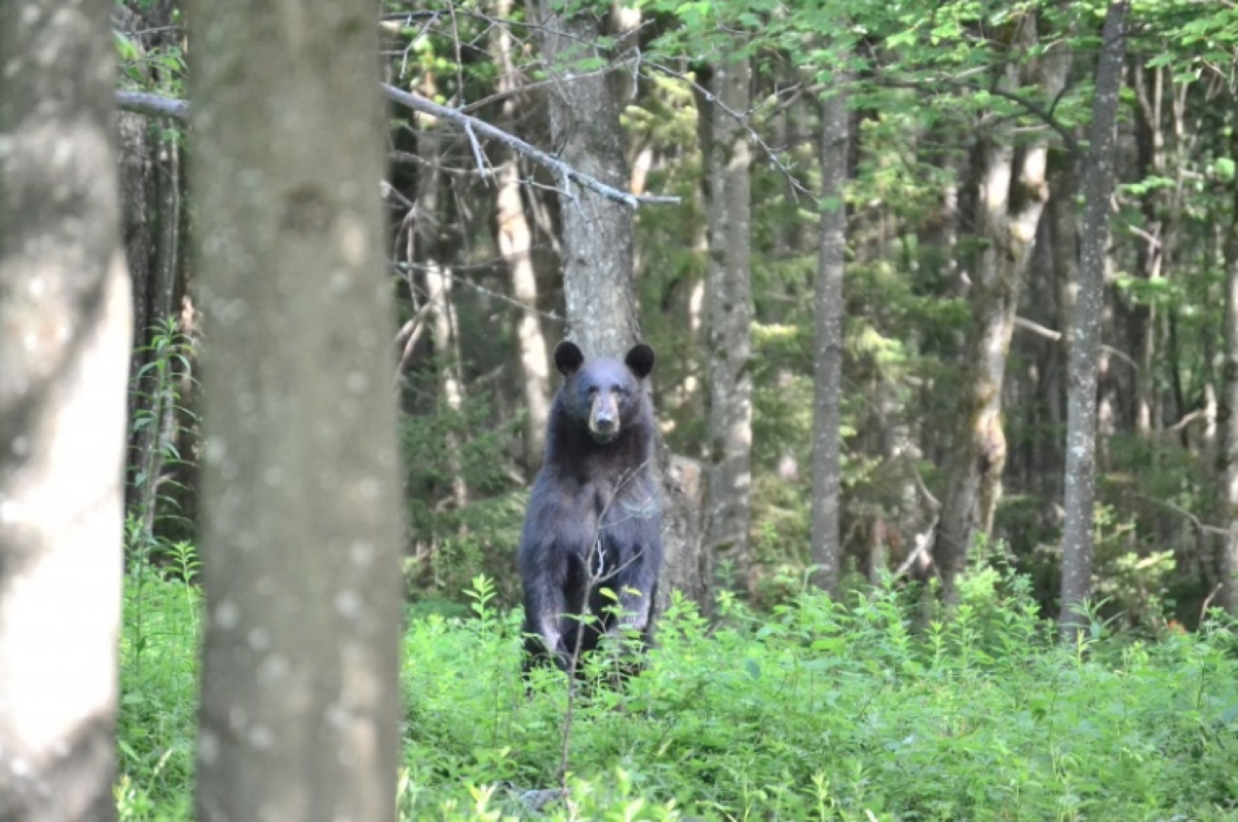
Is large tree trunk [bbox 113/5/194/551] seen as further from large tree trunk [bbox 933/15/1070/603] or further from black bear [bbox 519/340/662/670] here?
large tree trunk [bbox 933/15/1070/603]

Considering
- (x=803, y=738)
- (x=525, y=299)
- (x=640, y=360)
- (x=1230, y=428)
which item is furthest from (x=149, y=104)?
(x=525, y=299)

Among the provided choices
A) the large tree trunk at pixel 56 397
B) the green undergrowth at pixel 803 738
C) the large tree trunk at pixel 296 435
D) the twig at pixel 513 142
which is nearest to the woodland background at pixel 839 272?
the twig at pixel 513 142

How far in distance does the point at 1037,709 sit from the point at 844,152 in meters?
11.7

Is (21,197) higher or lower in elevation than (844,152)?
lower

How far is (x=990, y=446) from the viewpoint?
1959cm

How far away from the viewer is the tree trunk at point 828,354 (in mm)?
16922

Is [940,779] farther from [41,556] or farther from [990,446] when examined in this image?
[990,446]

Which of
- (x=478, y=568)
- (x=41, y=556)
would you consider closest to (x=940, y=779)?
(x=41, y=556)

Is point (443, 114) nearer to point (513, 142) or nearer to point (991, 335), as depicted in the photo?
point (513, 142)

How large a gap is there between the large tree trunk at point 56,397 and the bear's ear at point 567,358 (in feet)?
22.1

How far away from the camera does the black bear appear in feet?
30.3

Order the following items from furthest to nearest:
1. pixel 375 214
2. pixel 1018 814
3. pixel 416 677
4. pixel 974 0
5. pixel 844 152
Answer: pixel 844 152 < pixel 974 0 < pixel 416 677 < pixel 1018 814 < pixel 375 214

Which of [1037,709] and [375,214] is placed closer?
[375,214]

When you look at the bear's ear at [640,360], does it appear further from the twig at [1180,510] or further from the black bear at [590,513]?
the twig at [1180,510]
